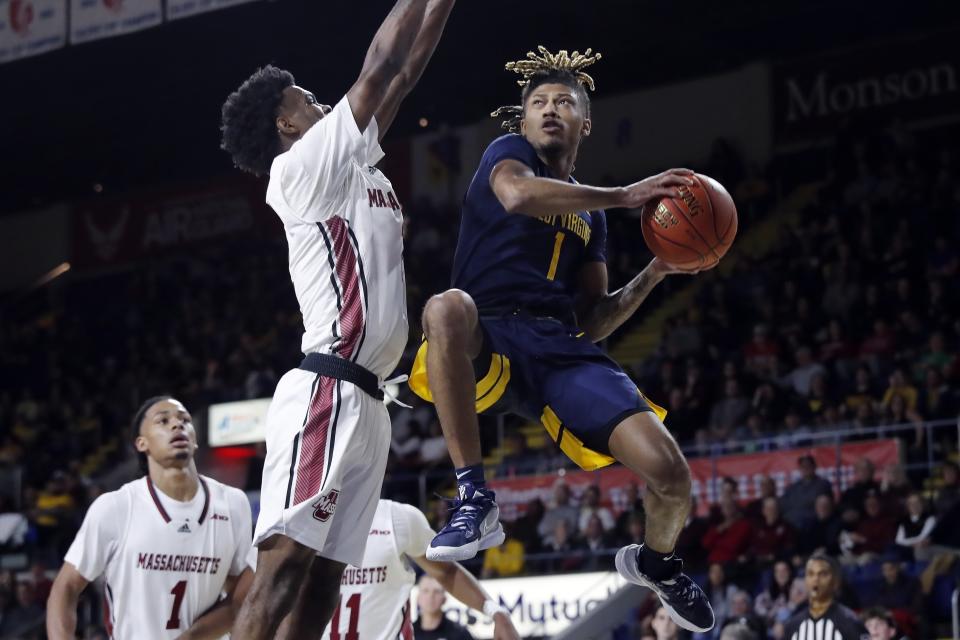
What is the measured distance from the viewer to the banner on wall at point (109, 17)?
16906 mm

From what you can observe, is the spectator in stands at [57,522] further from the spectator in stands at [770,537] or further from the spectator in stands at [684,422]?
the spectator in stands at [770,537]

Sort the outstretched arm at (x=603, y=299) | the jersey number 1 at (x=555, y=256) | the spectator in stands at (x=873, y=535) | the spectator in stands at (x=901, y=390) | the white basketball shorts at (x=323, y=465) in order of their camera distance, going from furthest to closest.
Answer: the spectator in stands at (x=901, y=390) < the spectator in stands at (x=873, y=535) < the outstretched arm at (x=603, y=299) < the jersey number 1 at (x=555, y=256) < the white basketball shorts at (x=323, y=465)

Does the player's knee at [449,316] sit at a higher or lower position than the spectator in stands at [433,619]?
higher

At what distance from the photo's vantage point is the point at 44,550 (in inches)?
677

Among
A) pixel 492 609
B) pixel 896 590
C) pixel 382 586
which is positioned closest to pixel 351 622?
pixel 382 586

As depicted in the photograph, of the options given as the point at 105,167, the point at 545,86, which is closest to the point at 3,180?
the point at 105,167

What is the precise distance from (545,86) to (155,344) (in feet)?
62.6

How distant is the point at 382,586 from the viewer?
747cm

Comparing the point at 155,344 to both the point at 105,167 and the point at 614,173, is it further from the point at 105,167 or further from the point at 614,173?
the point at 614,173

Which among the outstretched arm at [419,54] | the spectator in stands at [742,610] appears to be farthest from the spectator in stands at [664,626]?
the outstretched arm at [419,54]

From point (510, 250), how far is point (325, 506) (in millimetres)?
1212

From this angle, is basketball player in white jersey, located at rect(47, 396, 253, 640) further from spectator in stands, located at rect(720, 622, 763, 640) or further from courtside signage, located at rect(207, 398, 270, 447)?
courtside signage, located at rect(207, 398, 270, 447)

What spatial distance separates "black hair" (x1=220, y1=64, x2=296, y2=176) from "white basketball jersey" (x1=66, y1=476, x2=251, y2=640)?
2077mm

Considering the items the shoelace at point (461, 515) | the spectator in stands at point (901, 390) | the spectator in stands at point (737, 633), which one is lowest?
the spectator in stands at point (737, 633)
